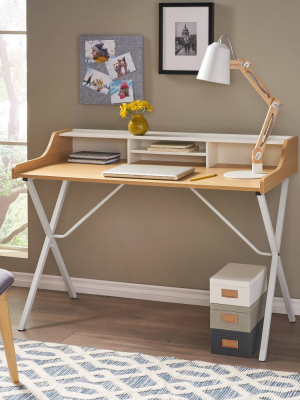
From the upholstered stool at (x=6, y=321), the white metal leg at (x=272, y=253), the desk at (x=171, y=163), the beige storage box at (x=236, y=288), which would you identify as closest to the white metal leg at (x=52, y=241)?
the desk at (x=171, y=163)

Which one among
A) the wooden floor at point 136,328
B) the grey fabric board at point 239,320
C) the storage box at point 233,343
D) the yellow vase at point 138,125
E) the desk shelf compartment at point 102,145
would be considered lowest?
the wooden floor at point 136,328

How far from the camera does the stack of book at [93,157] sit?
3137 mm

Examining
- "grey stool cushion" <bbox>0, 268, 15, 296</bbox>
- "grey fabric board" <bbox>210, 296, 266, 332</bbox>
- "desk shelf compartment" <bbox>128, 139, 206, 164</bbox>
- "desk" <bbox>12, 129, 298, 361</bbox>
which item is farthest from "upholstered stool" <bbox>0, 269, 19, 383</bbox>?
"desk shelf compartment" <bbox>128, 139, 206, 164</bbox>

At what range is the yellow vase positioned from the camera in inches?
122

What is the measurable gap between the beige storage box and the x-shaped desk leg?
0.08 m

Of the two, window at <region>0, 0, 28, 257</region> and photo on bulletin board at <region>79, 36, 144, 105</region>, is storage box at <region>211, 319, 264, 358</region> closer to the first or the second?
photo on bulletin board at <region>79, 36, 144, 105</region>

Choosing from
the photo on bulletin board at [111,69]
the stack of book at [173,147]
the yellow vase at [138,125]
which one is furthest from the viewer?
the photo on bulletin board at [111,69]

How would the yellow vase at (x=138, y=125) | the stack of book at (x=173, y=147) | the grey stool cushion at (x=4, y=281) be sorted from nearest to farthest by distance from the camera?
the grey stool cushion at (x=4, y=281) < the stack of book at (x=173, y=147) < the yellow vase at (x=138, y=125)

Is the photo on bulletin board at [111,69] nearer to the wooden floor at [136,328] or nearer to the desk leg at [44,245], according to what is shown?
the desk leg at [44,245]

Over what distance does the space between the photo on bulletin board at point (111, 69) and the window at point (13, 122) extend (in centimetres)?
50

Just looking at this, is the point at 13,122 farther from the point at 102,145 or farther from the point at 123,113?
the point at 123,113

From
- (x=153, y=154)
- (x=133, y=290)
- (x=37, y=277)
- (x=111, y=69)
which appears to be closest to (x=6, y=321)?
(x=37, y=277)

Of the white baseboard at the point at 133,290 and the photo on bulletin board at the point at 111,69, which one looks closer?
the photo on bulletin board at the point at 111,69

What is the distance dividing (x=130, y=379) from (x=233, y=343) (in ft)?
1.71
